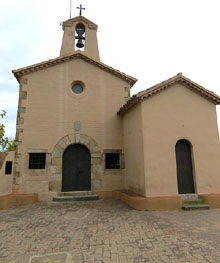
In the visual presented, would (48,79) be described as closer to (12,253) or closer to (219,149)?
(12,253)

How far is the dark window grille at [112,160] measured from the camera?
8711mm

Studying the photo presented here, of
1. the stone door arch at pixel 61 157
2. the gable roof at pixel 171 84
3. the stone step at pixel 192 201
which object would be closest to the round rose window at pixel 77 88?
the stone door arch at pixel 61 157

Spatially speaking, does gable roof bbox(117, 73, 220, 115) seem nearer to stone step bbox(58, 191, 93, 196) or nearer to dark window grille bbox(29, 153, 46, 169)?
stone step bbox(58, 191, 93, 196)

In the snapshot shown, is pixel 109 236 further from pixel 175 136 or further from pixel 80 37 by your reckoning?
pixel 80 37

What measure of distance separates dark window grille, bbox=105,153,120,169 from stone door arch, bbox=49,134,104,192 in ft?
1.09

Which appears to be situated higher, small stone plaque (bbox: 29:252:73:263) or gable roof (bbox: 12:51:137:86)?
gable roof (bbox: 12:51:137:86)

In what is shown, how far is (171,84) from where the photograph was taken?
23.8 ft

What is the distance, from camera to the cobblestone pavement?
3143 millimetres

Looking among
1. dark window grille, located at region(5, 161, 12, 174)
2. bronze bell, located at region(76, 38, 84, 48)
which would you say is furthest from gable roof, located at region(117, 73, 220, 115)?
dark window grille, located at region(5, 161, 12, 174)

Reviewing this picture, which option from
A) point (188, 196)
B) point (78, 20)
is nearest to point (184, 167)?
point (188, 196)

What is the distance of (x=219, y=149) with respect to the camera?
729 centimetres

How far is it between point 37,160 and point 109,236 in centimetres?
542

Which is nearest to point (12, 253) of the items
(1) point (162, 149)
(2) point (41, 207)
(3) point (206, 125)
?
(2) point (41, 207)

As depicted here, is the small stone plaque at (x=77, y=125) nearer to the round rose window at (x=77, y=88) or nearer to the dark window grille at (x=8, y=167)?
the round rose window at (x=77, y=88)
